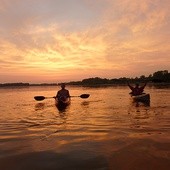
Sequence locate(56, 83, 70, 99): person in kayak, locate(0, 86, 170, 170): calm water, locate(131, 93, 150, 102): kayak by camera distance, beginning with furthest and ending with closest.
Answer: locate(56, 83, 70, 99): person in kayak
locate(131, 93, 150, 102): kayak
locate(0, 86, 170, 170): calm water

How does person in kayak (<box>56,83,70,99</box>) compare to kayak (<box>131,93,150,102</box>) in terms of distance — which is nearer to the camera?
kayak (<box>131,93,150,102</box>)

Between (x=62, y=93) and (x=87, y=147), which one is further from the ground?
(x=62, y=93)

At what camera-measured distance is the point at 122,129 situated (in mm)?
12477

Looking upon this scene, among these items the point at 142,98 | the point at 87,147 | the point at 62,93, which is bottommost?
the point at 87,147

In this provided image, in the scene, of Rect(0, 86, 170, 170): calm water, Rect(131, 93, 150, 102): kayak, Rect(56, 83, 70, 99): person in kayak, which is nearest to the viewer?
Rect(0, 86, 170, 170): calm water

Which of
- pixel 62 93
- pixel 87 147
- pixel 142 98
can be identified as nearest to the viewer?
pixel 87 147

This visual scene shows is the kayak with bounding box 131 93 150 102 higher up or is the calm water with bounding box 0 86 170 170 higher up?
the kayak with bounding box 131 93 150 102

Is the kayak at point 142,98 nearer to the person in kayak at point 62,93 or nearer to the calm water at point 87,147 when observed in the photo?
the person in kayak at point 62,93

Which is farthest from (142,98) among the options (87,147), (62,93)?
(87,147)

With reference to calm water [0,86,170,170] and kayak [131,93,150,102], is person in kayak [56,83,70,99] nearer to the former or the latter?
kayak [131,93,150,102]

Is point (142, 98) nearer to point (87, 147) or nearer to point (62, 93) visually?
point (62, 93)

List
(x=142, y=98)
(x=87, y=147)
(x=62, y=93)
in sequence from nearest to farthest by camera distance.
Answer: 1. (x=87, y=147)
2. (x=142, y=98)
3. (x=62, y=93)

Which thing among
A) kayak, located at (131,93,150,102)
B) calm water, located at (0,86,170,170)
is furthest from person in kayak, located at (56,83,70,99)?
calm water, located at (0,86,170,170)

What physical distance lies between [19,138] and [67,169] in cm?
470
